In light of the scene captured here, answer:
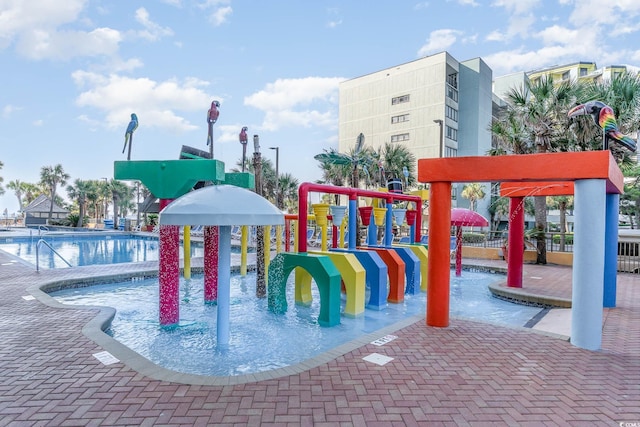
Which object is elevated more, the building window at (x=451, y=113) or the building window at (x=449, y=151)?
the building window at (x=451, y=113)

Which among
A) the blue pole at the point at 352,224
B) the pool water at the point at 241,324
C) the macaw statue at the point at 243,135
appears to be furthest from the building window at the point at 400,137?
the blue pole at the point at 352,224

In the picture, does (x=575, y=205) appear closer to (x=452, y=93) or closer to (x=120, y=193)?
(x=452, y=93)

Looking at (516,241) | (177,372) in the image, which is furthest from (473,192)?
(177,372)

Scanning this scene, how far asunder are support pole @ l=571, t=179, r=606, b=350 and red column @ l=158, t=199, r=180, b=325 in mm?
6508

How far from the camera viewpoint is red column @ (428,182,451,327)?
6359 millimetres

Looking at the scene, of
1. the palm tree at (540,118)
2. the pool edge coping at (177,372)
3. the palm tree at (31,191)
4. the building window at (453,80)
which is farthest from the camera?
the palm tree at (31,191)

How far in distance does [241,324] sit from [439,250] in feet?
13.4

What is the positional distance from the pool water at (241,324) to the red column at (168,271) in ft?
0.98

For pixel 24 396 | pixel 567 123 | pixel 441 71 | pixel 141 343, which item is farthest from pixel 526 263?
pixel 441 71

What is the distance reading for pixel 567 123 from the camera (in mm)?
13625

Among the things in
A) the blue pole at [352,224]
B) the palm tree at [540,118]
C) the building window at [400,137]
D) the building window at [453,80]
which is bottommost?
the blue pole at [352,224]

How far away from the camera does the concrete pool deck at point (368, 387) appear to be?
3434mm

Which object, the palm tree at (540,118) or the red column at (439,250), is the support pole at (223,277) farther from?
the palm tree at (540,118)

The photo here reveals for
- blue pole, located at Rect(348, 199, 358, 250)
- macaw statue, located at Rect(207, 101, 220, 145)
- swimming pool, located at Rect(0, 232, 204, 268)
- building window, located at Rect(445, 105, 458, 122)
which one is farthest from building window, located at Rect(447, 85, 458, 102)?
macaw statue, located at Rect(207, 101, 220, 145)
